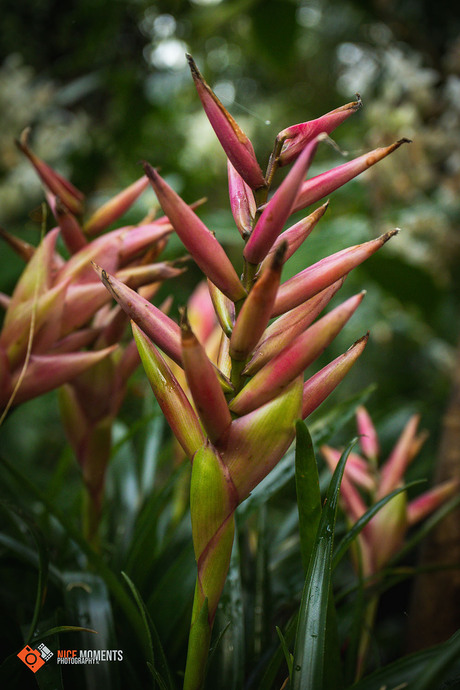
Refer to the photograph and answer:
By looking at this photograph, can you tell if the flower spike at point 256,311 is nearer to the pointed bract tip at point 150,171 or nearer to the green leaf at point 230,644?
the pointed bract tip at point 150,171

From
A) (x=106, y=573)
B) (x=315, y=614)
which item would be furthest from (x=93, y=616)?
(x=315, y=614)

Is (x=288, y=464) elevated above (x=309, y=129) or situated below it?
below

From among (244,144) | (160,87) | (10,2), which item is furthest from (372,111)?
(244,144)

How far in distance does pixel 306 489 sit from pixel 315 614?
0.05m

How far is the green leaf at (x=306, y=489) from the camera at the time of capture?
0.23 meters

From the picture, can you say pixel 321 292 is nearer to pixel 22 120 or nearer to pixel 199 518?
pixel 199 518

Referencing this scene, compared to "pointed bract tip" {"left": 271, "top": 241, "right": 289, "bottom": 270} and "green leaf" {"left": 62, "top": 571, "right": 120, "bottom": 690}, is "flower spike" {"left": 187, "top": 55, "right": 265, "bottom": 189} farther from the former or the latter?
"green leaf" {"left": 62, "top": 571, "right": 120, "bottom": 690}

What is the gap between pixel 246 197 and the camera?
261 millimetres

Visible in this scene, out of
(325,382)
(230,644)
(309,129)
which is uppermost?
(309,129)

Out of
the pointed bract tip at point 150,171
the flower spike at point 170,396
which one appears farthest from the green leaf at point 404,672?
the pointed bract tip at point 150,171

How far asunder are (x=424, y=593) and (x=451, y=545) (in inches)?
2.1

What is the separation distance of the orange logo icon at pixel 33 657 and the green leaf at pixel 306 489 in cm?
14

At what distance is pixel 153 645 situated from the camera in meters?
0.27

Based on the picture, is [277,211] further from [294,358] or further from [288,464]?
[288,464]
